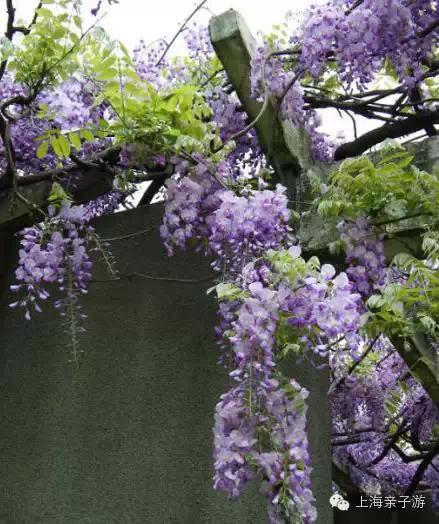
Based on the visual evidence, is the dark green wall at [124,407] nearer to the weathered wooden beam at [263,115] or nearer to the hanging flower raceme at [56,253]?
the hanging flower raceme at [56,253]

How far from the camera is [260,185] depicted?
1815mm

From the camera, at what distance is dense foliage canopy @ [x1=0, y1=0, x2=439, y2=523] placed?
144 centimetres

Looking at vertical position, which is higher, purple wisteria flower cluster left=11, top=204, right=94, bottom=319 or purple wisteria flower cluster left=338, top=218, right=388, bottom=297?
purple wisteria flower cluster left=11, top=204, right=94, bottom=319

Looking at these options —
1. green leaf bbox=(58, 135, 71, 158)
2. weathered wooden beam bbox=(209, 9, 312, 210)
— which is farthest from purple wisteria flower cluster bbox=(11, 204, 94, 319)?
weathered wooden beam bbox=(209, 9, 312, 210)

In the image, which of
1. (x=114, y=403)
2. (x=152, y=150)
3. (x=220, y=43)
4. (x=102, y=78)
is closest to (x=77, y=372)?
(x=114, y=403)

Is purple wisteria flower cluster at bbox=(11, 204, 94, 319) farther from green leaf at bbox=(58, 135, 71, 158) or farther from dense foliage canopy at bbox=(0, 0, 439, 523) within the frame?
green leaf at bbox=(58, 135, 71, 158)

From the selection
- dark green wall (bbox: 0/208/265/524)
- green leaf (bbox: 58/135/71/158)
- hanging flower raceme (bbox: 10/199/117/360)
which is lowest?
dark green wall (bbox: 0/208/265/524)

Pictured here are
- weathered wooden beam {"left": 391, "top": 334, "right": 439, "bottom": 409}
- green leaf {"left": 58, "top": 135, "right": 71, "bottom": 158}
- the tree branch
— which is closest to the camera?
green leaf {"left": 58, "top": 135, "right": 71, "bottom": 158}

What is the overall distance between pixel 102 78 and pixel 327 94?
90 cm

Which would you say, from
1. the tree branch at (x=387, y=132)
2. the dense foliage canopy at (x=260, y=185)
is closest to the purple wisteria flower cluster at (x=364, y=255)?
the dense foliage canopy at (x=260, y=185)

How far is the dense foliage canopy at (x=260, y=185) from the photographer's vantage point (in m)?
1.44

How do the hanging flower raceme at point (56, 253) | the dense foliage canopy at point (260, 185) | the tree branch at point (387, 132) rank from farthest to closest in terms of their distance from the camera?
1. the tree branch at point (387, 132)
2. the hanging flower raceme at point (56, 253)
3. the dense foliage canopy at point (260, 185)

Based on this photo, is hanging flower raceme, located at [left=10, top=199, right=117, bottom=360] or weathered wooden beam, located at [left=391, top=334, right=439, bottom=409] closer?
hanging flower raceme, located at [left=10, top=199, right=117, bottom=360]

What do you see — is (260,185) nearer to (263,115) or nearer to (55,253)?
(263,115)
